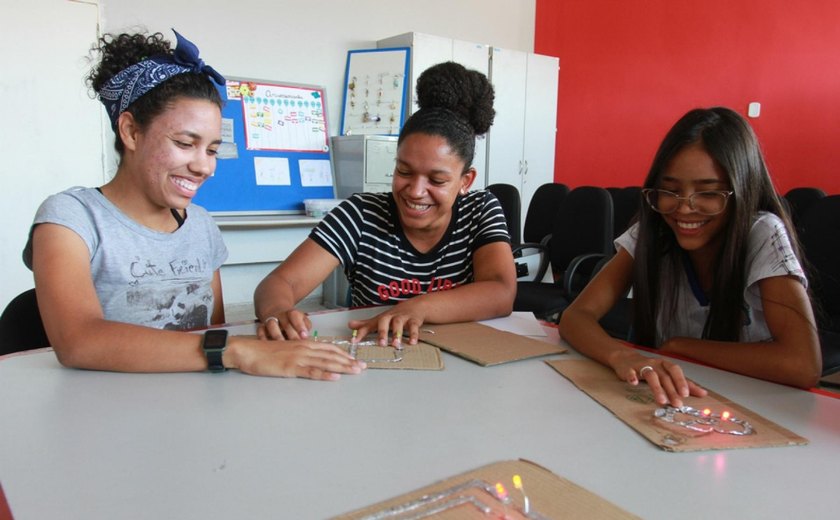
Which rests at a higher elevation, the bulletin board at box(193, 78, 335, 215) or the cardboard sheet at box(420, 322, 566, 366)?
the bulletin board at box(193, 78, 335, 215)

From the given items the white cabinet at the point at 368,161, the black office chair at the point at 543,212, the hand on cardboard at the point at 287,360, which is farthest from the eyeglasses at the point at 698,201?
the white cabinet at the point at 368,161

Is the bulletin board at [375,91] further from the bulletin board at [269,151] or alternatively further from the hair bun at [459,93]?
the hair bun at [459,93]

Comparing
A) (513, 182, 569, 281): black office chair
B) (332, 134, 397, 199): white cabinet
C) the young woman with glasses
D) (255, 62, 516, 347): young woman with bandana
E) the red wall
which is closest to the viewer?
the young woman with glasses

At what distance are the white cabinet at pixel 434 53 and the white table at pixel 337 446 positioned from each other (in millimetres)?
3648

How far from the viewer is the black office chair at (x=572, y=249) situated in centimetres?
279

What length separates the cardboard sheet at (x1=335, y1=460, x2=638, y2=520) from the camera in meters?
0.62

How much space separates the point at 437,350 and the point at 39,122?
3.49 metres

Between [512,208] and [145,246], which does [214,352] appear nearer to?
[145,246]

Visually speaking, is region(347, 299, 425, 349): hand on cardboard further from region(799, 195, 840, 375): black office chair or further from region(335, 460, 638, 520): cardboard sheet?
region(799, 195, 840, 375): black office chair

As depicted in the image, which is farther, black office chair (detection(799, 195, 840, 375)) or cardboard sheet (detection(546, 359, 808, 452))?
black office chair (detection(799, 195, 840, 375))

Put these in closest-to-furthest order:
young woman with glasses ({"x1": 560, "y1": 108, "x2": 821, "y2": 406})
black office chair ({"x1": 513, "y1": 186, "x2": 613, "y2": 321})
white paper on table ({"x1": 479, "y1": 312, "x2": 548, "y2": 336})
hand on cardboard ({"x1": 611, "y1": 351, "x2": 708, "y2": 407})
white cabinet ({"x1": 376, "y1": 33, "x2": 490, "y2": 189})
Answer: hand on cardboard ({"x1": 611, "y1": 351, "x2": 708, "y2": 407})
young woman with glasses ({"x1": 560, "y1": 108, "x2": 821, "y2": 406})
white paper on table ({"x1": 479, "y1": 312, "x2": 548, "y2": 336})
black office chair ({"x1": 513, "y1": 186, "x2": 613, "y2": 321})
white cabinet ({"x1": 376, "y1": 33, "x2": 490, "y2": 189})

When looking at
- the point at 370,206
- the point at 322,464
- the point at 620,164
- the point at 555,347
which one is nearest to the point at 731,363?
the point at 555,347

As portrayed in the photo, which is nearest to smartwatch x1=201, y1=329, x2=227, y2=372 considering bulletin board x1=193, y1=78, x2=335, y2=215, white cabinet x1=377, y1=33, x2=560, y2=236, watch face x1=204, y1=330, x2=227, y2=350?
watch face x1=204, y1=330, x2=227, y2=350

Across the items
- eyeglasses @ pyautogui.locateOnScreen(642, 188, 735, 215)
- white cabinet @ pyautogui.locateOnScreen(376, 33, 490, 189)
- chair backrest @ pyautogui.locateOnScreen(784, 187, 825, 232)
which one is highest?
white cabinet @ pyautogui.locateOnScreen(376, 33, 490, 189)
